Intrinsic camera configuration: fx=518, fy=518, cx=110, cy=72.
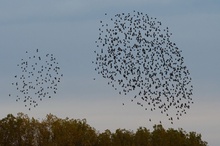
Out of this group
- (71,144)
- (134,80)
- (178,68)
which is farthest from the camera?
(71,144)

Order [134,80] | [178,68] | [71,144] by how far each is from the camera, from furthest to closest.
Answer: [71,144] → [178,68] → [134,80]

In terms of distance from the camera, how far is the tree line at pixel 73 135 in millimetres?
61531

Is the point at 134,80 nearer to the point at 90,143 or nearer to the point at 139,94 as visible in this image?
the point at 139,94

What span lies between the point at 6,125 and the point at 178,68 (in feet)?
103

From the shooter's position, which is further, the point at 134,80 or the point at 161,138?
the point at 161,138

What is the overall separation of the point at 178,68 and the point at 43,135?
29721mm

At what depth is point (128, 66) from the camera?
34781 millimetres

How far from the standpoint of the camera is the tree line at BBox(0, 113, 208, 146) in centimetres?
6153

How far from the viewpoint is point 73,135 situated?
62594 millimetres

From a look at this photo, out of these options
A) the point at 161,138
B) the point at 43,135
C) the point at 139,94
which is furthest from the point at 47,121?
the point at 139,94

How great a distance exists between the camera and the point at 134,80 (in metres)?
33.7

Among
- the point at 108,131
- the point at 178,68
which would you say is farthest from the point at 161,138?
the point at 178,68

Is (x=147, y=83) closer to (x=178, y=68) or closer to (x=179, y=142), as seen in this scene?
(x=178, y=68)

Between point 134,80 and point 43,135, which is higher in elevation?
point 43,135
